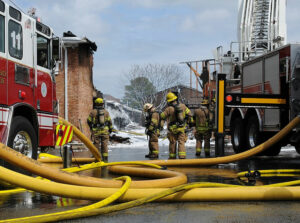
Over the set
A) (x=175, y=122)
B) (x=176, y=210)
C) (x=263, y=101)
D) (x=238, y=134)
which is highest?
(x=263, y=101)

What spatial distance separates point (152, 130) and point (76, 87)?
25.3ft

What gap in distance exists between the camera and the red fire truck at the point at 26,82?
5992 millimetres

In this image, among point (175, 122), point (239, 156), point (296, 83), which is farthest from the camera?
point (175, 122)

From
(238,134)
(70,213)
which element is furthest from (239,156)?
(70,213)

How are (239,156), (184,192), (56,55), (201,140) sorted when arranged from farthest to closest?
(201,140) → (239,156) → (56,55) → (184,192)

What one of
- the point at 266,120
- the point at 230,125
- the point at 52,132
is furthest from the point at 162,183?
the point at 230,125

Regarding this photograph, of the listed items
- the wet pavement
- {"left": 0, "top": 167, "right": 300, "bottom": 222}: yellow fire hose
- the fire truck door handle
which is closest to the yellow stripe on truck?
the fire truck door handle

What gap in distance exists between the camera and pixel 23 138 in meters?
6.36

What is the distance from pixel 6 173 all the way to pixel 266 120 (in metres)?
7.19

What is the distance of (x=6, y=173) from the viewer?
396cm

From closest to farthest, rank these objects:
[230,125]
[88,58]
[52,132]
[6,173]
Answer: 1. [6,173]
2. [52,132]
3. [230,125]
4. [88,58]

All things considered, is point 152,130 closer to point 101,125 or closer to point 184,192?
point 101,125

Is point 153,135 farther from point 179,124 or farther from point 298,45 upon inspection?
point 298,45

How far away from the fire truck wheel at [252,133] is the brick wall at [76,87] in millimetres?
8370
